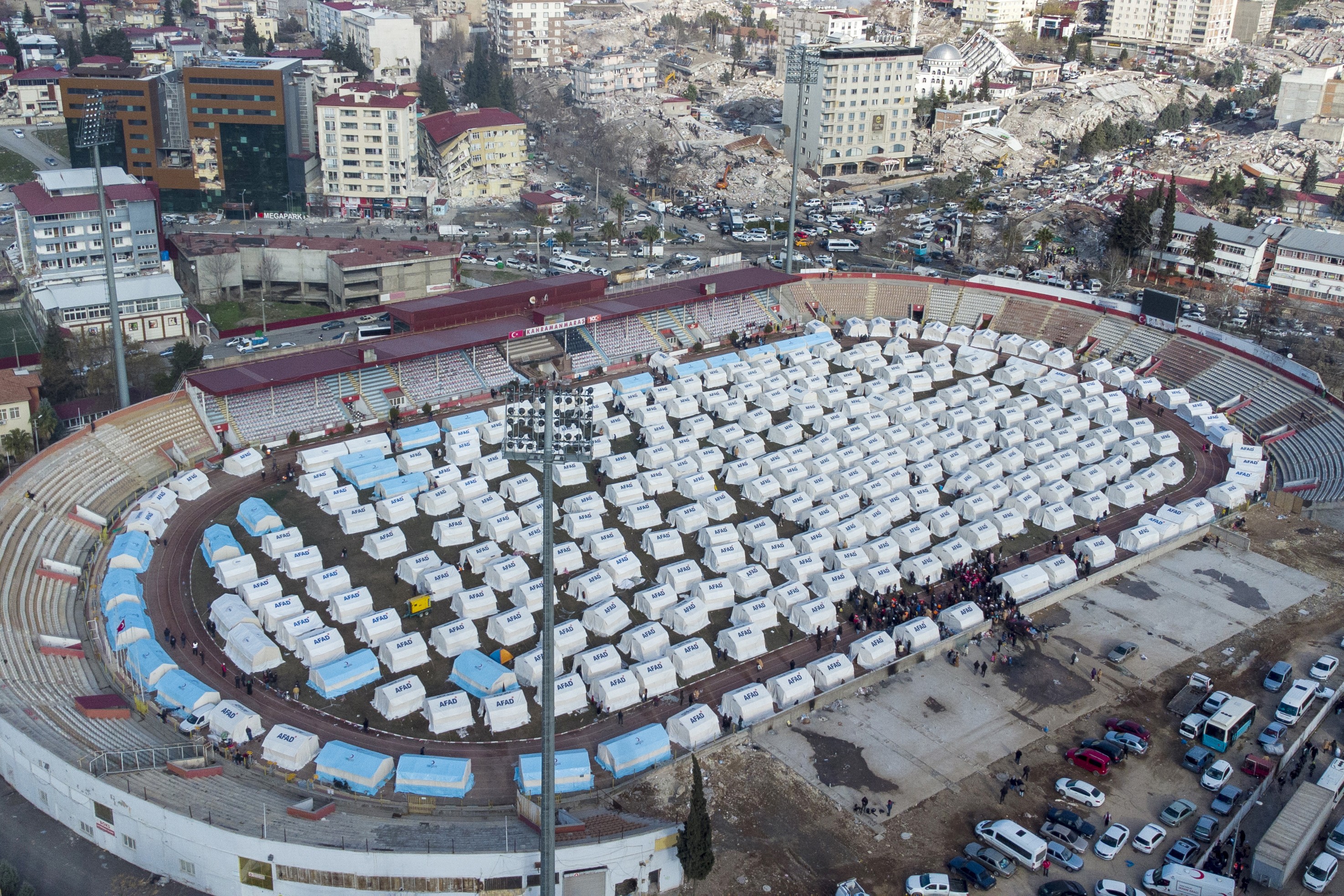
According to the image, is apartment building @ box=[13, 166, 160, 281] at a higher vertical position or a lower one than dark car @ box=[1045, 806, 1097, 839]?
higher

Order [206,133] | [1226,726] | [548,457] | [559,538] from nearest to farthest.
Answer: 1. [548,457]
2. [1226,726]
3. [559,538]
4. [206,133]

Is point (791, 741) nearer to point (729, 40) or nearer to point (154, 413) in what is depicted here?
point (154, 413)

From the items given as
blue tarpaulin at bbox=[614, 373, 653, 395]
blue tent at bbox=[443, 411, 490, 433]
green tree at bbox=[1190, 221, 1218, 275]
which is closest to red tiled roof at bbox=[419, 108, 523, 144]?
blue tarpaulin at bbox=[614, 373, 653, 395]

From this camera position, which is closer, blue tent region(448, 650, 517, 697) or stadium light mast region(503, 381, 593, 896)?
stadium light mast region(503, 381, 593, 896)

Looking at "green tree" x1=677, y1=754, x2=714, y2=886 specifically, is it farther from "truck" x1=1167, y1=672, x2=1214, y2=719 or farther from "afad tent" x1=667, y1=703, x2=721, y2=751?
"truck" x1=1167, y1=672, x2=1214, y2=719

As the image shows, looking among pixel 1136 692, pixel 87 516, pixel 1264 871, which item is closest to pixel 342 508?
pixel 87 516

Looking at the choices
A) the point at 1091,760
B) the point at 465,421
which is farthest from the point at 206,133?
the point at 1091,760

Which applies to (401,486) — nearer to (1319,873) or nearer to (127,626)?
(127,626)

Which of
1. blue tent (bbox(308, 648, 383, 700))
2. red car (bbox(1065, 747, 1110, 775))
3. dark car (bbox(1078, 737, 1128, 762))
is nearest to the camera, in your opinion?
red car (bbox(1065, 747, 1110, 775))
